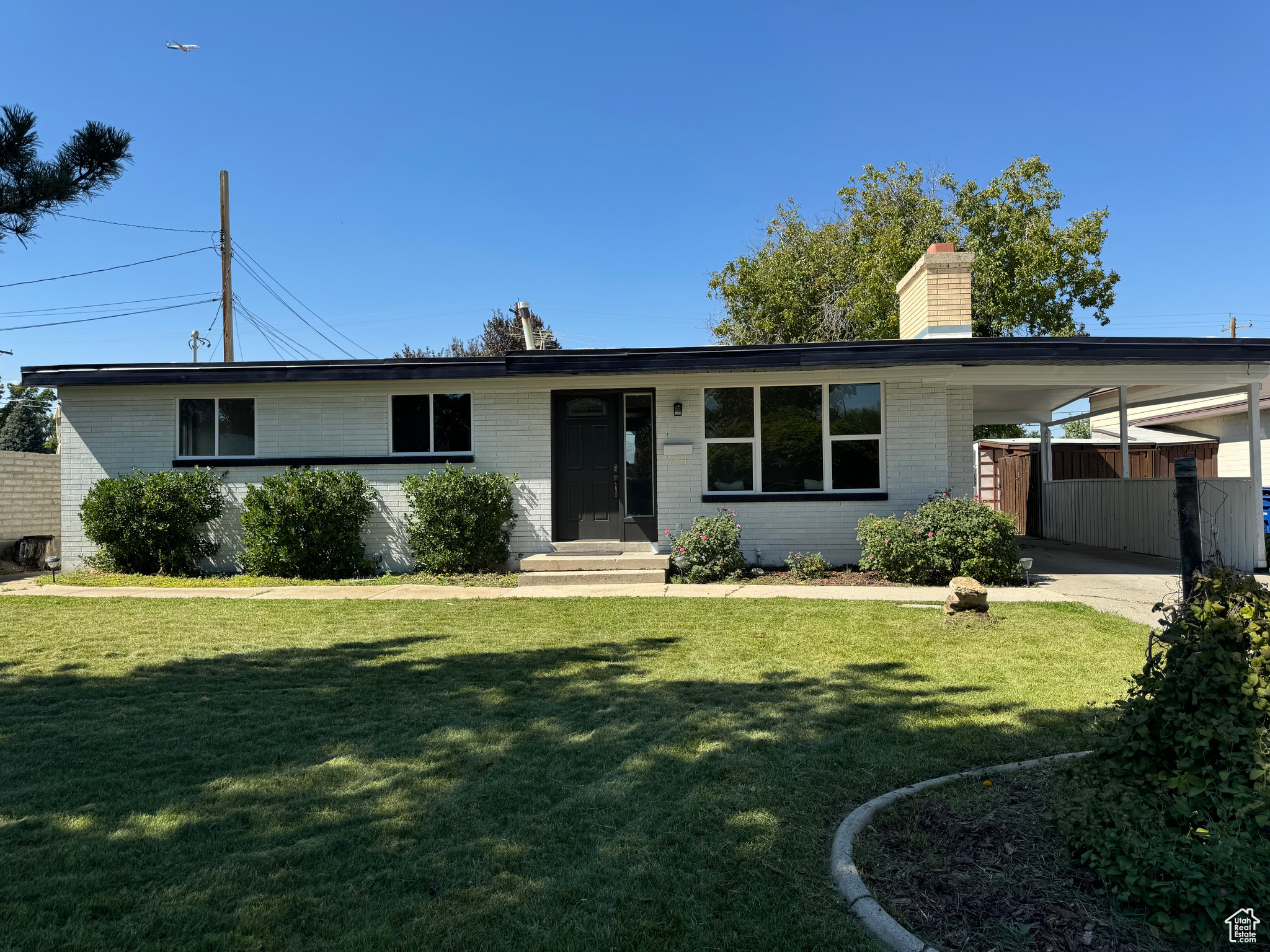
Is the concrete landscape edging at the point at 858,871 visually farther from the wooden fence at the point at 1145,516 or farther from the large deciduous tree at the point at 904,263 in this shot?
the large deciduous tree at the point at 904,263

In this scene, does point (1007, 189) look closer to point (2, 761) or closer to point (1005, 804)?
point (1005, 804)

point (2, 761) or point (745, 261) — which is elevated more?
point (745, 261)

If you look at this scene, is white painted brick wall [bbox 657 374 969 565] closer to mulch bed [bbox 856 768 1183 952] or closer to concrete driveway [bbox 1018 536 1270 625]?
concrete driveway [bbox 1018 536 1270 625]

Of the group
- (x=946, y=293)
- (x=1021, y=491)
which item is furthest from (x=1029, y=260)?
(x=946, y=293)

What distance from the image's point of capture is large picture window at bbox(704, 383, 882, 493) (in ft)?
37.6

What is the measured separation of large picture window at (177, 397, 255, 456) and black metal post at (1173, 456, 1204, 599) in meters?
12.0

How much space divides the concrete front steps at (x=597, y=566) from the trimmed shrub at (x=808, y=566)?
174 cm

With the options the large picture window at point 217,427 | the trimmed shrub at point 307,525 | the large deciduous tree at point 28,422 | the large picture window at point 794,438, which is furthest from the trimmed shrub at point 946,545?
the large deciduous tree at point 28,422

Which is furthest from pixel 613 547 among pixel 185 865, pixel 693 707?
pixel 185 865

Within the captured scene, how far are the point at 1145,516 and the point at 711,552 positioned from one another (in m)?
7.74

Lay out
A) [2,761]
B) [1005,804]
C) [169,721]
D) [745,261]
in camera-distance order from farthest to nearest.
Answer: [745,261], [169,721], [2,761], [1005,804]

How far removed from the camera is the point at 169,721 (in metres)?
4.57

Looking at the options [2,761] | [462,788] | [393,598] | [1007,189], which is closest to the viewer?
[462,788]

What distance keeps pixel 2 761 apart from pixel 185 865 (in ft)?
6.15
